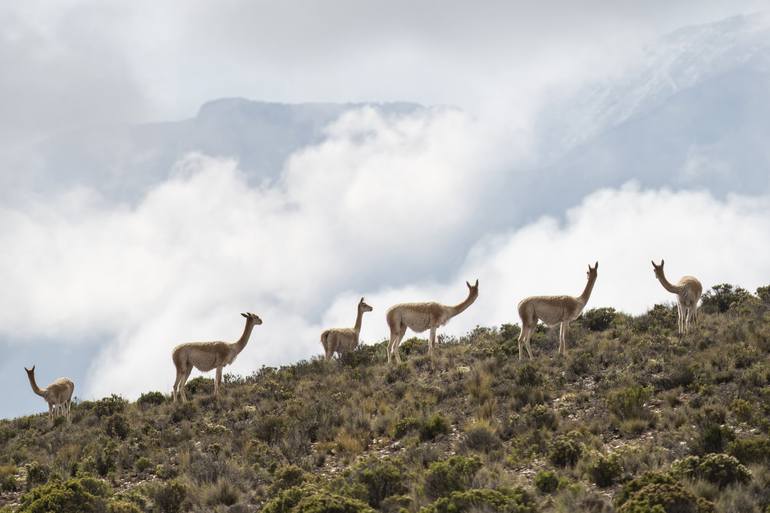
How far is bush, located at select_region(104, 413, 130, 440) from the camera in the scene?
62.4 ft

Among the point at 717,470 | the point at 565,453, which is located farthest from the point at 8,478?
the point at 717,470

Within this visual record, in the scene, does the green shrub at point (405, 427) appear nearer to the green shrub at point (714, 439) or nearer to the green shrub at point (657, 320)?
the green shrub at point (714, 439)

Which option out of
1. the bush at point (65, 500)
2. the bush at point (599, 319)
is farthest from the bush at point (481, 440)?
the bush at point (599, 319)

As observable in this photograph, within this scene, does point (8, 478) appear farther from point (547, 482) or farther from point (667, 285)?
point (667, 285)

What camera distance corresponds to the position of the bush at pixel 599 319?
2505 centimetres

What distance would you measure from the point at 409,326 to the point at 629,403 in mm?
9277

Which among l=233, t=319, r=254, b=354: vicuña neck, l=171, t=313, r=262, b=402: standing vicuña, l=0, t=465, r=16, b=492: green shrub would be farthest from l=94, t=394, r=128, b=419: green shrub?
l=0, t=465, r=16, b=492: green shrub

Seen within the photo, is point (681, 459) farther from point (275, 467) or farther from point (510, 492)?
point (275, 467)

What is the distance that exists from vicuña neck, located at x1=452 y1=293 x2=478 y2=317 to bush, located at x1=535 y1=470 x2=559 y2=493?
11891mm

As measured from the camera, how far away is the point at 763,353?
17.4 m

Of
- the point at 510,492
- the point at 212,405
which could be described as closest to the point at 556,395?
the point at 510,492

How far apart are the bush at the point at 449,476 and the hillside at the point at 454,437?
2 cm

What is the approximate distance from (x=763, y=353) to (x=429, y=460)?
8.75m

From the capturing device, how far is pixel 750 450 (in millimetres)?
12039
